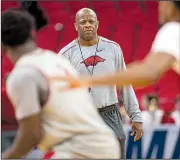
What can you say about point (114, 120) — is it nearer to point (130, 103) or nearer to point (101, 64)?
point (130, 103)

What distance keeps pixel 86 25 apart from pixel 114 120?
2.92 feet

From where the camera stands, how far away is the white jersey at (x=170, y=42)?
3611 millimetres

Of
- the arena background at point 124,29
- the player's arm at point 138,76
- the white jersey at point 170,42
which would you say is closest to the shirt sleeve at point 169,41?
the white jersey at point 170,42

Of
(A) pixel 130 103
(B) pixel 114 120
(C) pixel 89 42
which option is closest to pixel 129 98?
(A) pixel 130 103

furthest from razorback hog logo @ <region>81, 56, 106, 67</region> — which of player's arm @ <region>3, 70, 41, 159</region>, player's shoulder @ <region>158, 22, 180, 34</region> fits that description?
player's arm @ <region>3, 70, 41, 159</region>

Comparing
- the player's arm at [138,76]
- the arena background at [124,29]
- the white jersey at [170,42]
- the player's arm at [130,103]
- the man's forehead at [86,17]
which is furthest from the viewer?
the arena background at [124,29]

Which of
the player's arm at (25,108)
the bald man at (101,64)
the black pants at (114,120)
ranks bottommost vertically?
the black pants at (114,120)

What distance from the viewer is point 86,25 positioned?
6676 millimetres

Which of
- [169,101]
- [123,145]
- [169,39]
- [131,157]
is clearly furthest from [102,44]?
[169,101]

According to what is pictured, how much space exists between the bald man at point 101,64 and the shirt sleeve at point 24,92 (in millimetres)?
2868

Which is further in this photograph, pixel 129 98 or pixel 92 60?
pixel 129 98

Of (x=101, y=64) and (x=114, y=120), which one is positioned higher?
(x=101, y=64)

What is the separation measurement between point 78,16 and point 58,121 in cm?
331

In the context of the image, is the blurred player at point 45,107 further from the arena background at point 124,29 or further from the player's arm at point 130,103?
the arena background at point 124,29
